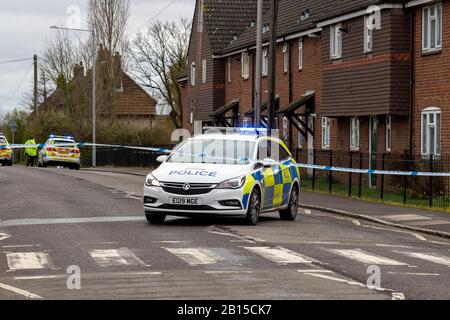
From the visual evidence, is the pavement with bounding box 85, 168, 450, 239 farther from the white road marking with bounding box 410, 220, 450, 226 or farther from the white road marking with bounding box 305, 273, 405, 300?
the white road marking with bounding box 305, 273, 405, 300

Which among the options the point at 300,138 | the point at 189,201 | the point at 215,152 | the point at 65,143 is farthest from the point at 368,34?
the point at 65,143

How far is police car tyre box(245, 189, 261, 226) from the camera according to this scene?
61.2 ft

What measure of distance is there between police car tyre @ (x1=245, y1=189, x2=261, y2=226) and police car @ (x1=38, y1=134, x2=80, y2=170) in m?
33.5

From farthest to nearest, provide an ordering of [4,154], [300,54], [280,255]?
[4,154] → [300,54] → [280,255]

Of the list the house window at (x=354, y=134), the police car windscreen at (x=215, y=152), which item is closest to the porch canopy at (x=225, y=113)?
the house window at (x=354, y=134)

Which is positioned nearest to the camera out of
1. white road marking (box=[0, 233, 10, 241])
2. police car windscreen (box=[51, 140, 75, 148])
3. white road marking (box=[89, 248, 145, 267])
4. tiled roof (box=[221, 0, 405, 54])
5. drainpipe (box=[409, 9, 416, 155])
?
white road marking (box=[89, 248, 145, 267])

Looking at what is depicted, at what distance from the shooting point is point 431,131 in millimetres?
31531

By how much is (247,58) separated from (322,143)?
1077 centimetres

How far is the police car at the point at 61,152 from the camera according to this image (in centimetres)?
5169

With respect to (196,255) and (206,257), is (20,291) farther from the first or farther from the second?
(196,255)

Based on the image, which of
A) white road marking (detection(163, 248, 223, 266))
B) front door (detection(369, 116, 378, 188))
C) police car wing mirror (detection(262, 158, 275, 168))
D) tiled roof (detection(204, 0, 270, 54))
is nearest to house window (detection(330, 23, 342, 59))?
front door (detection(369, 116, 378, 188))

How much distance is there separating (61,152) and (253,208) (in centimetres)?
3415

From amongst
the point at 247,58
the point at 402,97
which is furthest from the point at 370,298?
the point at 247,58
